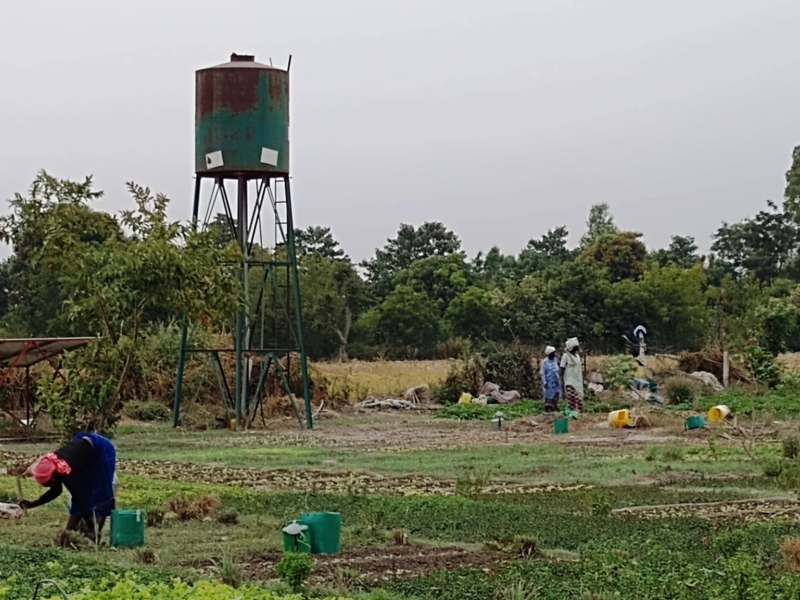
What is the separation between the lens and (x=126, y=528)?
1255 cm

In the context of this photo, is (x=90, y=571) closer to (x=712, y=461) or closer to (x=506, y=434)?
(x=712, y=461)

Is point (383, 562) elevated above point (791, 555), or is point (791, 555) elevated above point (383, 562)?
point (791, 555)

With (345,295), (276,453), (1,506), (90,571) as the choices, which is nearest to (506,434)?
(276,453)

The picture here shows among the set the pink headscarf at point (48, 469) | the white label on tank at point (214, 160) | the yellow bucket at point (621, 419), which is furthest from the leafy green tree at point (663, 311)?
the pink headscarf at point (48, 469)

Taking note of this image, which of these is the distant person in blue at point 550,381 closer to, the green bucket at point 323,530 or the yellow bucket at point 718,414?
the yellow bucket at point 718,414

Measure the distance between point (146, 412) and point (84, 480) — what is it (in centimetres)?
2192

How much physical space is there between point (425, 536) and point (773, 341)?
2910 cm

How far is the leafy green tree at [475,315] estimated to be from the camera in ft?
194

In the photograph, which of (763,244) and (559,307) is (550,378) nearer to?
(559,307)

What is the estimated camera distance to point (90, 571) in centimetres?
1048

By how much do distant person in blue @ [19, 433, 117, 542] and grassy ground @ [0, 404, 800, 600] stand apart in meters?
0.38

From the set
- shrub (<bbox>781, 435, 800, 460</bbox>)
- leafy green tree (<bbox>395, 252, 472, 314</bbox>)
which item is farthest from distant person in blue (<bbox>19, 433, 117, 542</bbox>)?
leafy green tree (<bbox>395, 252, 472, 314</bbox>)

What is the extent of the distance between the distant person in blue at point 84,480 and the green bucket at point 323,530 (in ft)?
6.62

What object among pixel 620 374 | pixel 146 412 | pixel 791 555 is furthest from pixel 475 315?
pixel 791 555
